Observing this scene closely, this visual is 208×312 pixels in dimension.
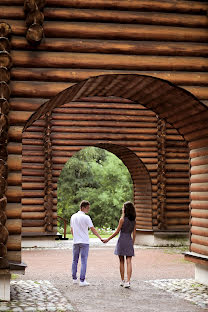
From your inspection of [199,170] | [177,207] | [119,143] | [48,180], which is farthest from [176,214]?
[199,170]

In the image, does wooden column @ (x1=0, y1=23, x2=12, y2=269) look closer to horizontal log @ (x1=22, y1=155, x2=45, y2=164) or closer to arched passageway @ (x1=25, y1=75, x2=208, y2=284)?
arched passageway @ (x1=25, y1=75, x2=208, y2=284)

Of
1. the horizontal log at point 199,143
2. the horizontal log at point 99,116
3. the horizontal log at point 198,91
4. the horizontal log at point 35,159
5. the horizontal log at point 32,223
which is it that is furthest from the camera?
the horizontal log at point 99,116

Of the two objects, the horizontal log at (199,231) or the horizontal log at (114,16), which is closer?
the horizontal log at (114,16)

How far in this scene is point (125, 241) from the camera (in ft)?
31.6

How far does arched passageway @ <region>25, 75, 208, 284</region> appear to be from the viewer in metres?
8.61

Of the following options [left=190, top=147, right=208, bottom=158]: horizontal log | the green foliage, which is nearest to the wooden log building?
[left=190, top=147, right=208, bottom=158]: horizontal log

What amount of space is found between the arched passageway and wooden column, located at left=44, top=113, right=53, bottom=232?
8016 mm

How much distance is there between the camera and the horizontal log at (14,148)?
26.2 ft

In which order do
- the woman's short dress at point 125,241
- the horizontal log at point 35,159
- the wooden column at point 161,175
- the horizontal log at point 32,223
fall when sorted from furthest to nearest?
the wooden column at point 161,175 < the horizontal log at point 35,159 < the horizontal log at point 32,223 < the woman's short dress at point 125,241

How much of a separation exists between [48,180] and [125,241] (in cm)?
870

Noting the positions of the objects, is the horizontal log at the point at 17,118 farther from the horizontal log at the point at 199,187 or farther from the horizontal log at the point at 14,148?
the horizontal log at the point at 199,187

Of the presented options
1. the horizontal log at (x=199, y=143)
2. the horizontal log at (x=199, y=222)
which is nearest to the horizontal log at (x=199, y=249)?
the horizontal log at (x=199, y=222)

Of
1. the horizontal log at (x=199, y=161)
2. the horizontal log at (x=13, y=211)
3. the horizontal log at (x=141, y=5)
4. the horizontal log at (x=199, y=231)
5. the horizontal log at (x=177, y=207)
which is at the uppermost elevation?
the horizontal log at (x=141, y=5)

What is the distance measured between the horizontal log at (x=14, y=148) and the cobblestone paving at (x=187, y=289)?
3.68 m
